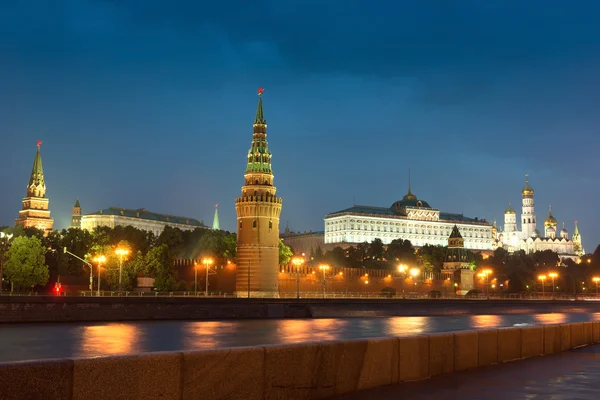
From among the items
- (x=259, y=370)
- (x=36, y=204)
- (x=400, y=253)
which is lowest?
(x=259, y=370)

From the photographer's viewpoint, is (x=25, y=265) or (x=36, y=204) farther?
(x=36, y=204)

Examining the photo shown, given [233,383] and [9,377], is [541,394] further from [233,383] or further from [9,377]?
[9,377]

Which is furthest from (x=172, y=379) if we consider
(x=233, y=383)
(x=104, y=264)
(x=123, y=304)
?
(x=104, y=264)

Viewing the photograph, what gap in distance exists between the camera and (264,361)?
10578mm

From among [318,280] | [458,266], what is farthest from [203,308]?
[458,266]

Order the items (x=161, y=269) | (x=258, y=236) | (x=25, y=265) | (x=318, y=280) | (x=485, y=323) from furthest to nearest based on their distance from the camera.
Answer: (x=318, y=280) → (x=258, y=236) → (x=161, y=269) → (x=25, y=265) → (x=485, y=323)

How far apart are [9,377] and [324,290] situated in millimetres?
100585

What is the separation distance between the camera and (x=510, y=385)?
13.1 m

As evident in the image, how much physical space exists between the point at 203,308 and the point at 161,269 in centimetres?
4205

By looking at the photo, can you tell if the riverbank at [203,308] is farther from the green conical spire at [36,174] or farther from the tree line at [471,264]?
the green conical spire at [36,174]

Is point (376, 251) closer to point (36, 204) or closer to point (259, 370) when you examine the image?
point (36, 204)

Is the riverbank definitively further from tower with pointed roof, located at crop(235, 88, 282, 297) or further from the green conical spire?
the green conical spire

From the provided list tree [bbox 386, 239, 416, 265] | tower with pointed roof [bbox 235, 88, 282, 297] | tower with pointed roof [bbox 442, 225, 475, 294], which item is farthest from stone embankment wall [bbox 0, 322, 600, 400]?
tree [bbox 386, 239, 416, 265]

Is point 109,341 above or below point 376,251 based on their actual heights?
below
